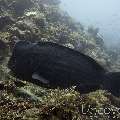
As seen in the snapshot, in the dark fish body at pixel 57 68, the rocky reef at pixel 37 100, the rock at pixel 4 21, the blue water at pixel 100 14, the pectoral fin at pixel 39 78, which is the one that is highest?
the blue water at pixel 100 14

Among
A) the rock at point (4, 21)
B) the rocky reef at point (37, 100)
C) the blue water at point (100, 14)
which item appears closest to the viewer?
the rocky reef at point (37, 100)

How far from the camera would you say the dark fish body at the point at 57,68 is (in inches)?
225

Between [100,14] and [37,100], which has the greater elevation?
[100,14]

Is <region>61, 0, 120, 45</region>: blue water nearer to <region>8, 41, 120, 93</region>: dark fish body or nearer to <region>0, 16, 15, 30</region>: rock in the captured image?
<region>0, 16, 15, 30</region>: rock

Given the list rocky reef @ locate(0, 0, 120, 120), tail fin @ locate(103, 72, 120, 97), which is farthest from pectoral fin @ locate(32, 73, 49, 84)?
tail fin @ locate(103, 72, 120, 97)

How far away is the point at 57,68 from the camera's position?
19.1 ft

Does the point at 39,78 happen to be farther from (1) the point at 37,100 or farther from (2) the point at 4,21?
(2) the point at 4,21

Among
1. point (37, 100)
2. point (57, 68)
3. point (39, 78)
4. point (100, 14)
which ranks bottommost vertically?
point (37, 100)

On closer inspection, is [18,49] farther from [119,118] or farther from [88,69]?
[119,118]

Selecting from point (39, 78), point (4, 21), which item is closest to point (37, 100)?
point (39, 78)

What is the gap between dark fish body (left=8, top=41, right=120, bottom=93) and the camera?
5707 mm

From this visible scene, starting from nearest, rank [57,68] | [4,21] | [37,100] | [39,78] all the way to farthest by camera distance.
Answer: [37,100] < [39,78] < [57,68] < [4,21]

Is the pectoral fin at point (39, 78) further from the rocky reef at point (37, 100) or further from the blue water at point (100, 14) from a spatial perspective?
the blue water at point (100, 14)

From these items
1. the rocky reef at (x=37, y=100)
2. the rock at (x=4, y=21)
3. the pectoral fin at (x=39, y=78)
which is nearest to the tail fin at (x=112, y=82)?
the rocky reef at (x=37, y=100)
